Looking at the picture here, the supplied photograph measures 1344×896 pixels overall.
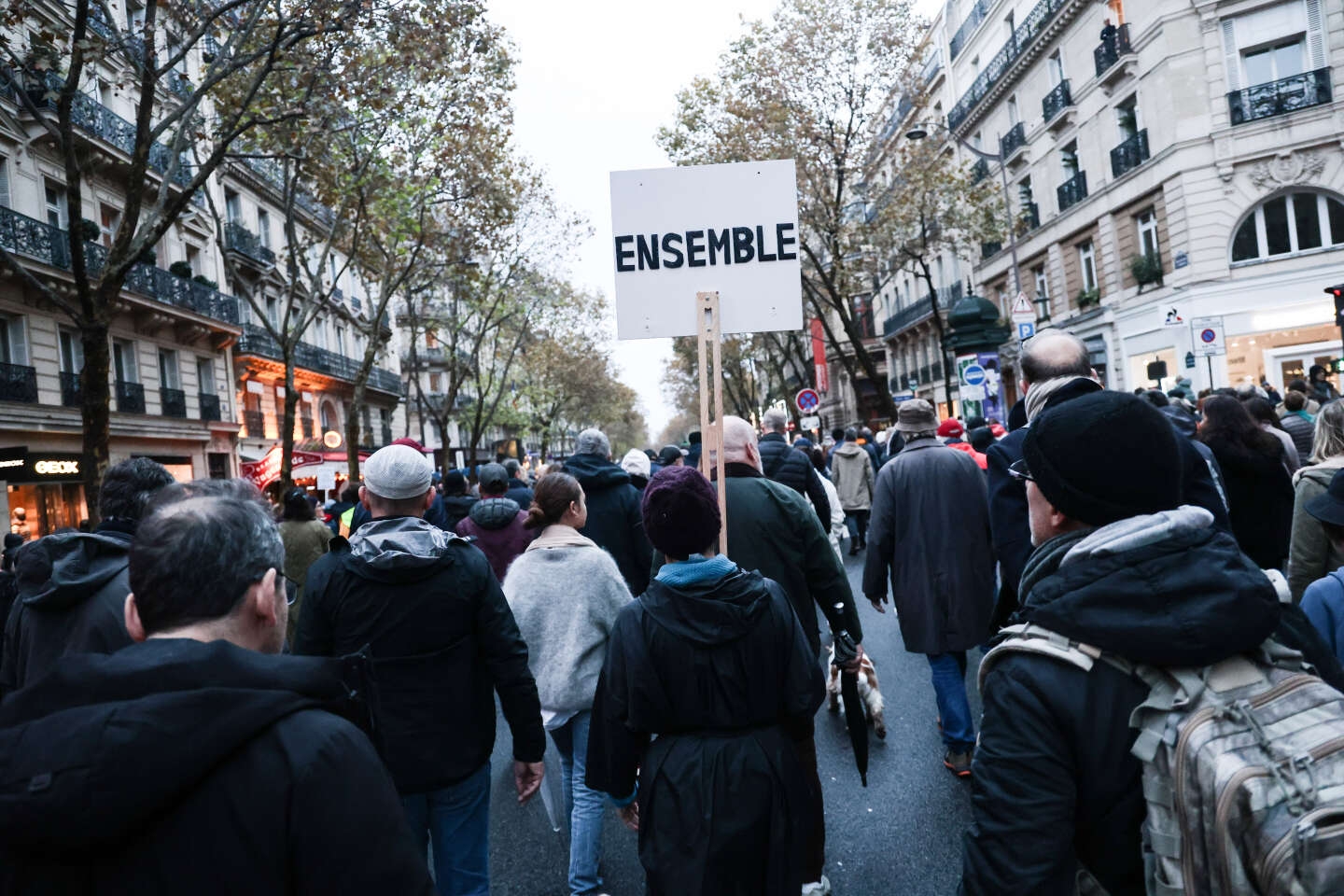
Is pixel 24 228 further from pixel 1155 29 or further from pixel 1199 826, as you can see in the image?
pixel 1155 29

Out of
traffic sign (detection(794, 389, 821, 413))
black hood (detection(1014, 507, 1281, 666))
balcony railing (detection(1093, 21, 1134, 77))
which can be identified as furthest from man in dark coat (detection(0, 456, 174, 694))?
balcony railing (detection(1093, 21, 1134, 77))

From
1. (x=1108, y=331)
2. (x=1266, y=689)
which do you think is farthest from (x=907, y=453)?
(x=1108, y=331)

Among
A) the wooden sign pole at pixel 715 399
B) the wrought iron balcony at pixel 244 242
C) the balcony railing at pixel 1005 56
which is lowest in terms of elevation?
the wooden sign pole at pixel 715 399

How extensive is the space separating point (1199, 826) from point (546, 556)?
10.4 ft

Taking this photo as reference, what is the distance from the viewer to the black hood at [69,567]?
10.3ft

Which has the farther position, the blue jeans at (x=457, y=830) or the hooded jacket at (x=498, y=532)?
the hooded jacket at (x=498, y=532)

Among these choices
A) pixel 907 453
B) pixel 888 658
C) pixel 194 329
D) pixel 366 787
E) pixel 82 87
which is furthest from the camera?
pixel 194 329

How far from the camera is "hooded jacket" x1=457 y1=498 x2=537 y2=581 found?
22.2ft

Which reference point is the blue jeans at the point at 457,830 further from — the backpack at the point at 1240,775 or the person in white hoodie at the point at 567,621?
the backpack at the point at 1240,775

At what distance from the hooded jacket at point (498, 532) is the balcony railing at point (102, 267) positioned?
1135cm

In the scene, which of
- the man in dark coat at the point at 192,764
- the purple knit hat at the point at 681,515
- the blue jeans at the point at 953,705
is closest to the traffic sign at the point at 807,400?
the blue jeans at the point at 953,705

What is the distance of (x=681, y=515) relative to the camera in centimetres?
290

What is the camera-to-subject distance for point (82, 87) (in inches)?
792

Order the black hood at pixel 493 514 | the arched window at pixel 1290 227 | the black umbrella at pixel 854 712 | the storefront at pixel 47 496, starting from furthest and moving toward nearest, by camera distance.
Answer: the arched window at pixel 1290 227, the storefront at pixel 47 496, the black hood at pixel 493 514, the black umbrella at pixel 854 712
